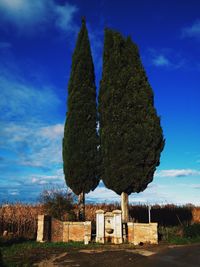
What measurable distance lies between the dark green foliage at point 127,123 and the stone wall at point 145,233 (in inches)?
97.5

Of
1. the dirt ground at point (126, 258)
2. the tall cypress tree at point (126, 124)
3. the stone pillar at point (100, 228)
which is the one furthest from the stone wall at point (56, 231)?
the dirt ground at point (126, 258)

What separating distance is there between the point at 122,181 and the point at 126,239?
309 centimetres

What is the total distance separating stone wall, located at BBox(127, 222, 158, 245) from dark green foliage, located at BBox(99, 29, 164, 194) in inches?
97.5

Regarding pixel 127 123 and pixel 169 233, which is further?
pixel 169 233

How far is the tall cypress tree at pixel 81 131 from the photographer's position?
2078 cm

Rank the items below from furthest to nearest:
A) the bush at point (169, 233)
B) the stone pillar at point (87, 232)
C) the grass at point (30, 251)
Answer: the bush at point (169, 233) → the stone pillar at point (87, 232) → the grass at point (30, 251)

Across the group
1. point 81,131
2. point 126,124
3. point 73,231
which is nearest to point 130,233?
point 73,231

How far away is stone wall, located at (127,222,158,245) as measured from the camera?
17.2m

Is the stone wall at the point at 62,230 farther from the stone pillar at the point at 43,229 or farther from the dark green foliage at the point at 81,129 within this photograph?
the dark green foliage at the point at 81,129

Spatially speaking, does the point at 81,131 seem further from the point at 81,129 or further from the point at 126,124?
the point at 126,124

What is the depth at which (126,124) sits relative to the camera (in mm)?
19750

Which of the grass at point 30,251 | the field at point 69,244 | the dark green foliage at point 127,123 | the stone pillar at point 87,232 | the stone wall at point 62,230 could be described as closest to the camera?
the grass at point 30,251

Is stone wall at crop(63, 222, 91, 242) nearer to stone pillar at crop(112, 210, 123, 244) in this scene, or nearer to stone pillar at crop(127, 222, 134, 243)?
stone pillar at crop(112, 210, 123, 244)

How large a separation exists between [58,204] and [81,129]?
4.64 m
